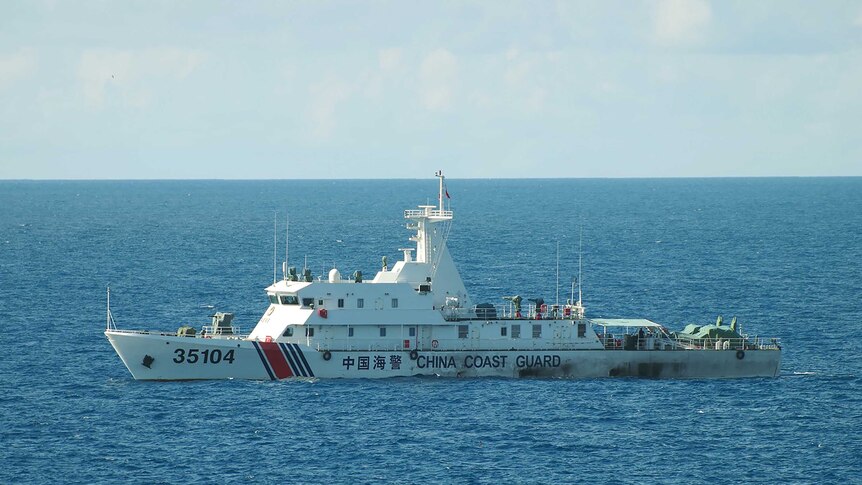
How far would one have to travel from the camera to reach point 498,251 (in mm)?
140125

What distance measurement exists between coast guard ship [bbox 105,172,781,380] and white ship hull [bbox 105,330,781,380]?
52 mm

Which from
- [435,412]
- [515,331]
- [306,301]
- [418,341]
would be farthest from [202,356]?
[515,331]

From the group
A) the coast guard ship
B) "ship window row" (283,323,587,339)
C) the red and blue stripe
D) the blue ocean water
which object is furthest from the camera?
"ship window row" (283,323,587,339)

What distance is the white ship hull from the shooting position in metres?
67.4

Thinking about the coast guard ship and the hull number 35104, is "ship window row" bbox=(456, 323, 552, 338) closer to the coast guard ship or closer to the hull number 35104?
the coast guard ship

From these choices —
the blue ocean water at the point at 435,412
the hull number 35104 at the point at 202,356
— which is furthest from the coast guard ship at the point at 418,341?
the blue ocean water at the point at 435,412

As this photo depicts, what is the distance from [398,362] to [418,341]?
1.62 m

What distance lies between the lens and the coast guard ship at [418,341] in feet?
222

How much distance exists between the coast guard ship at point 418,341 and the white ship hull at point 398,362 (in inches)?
2.0

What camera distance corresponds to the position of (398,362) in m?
68.9

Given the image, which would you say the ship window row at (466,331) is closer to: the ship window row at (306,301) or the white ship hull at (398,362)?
the white ship hull at (398,362)

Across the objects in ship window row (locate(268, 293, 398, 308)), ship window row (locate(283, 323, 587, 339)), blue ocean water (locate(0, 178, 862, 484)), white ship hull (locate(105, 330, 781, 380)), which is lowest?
blue ocean water (locate(0, 178, 862, 484))

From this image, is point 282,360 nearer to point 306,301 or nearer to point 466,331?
point 306,301

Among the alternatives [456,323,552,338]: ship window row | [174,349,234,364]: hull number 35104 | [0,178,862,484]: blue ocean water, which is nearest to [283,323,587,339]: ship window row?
[456,323,552,338]: ship window row
